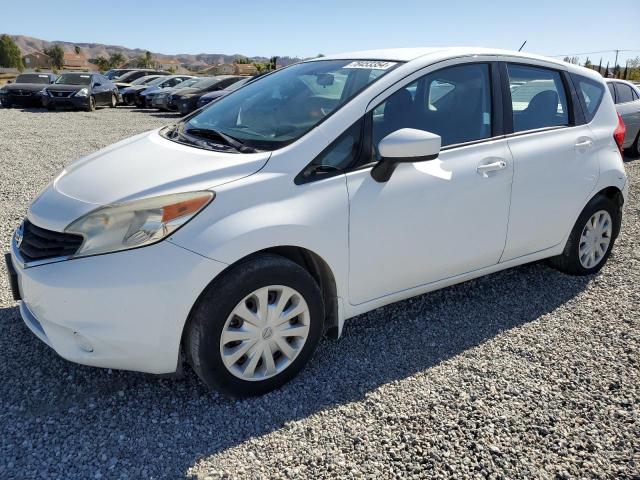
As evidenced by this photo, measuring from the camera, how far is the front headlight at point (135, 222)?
2428 millimetres

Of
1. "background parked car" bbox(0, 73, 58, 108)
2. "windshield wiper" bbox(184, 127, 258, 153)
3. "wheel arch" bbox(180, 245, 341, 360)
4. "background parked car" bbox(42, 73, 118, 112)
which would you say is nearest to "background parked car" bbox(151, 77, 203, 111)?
"background parked car" bbox(42, 73, 118, 112)

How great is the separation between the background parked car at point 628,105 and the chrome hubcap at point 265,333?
837cm

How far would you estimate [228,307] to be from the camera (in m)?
2.54

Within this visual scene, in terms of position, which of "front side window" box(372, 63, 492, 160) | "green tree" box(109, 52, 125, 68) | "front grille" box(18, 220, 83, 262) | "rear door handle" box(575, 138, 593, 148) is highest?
"green tree" box(109, 52, 125, 68)

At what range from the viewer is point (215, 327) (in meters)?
2.54

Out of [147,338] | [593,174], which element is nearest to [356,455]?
[147,338]

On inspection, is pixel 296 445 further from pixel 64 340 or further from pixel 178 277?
pixel 64 340

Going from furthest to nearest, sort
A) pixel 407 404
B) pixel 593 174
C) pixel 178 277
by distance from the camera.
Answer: pixel 593 174 < pixel 407 404 < pixel 178 277

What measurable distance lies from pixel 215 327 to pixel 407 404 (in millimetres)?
1042

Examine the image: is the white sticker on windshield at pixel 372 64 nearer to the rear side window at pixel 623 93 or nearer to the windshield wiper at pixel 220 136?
the windshield wiper at pixel 220 136

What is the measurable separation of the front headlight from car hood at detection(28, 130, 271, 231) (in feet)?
0.14

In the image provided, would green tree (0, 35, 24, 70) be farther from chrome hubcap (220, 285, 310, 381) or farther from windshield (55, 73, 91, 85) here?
chrome hubcap (220, 285, 310, 381)

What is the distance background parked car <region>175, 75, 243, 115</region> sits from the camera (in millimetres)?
17625

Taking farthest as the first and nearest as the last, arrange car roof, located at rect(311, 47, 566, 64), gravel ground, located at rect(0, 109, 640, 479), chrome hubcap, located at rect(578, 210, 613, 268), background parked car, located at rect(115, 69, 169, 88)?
background parked car, located at rect(115, 69, 169, 88) → chrome hubcap, located at rect(578, 210, 613, 268) → car roof, located at rect(311, 47, 566, 64) → gravel ground, located at rect(0, 109, 640, 479)
